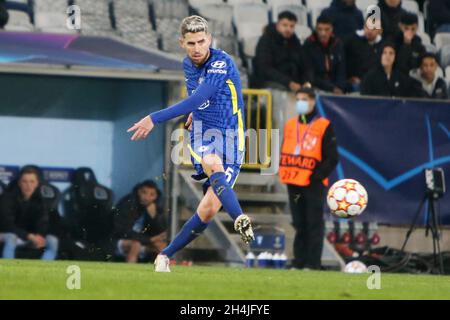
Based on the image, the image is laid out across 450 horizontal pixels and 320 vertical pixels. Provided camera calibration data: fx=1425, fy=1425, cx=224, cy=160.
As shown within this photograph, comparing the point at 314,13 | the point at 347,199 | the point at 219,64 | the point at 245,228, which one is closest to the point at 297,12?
the point at 314,13

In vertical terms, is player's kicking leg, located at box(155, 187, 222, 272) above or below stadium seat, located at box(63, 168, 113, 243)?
below

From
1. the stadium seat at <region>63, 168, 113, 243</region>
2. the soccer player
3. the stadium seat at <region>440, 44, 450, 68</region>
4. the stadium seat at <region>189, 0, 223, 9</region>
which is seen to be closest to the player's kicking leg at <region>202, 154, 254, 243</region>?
the soccer player

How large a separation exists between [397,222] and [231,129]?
718cm

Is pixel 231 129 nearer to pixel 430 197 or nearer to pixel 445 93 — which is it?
pixel 430 197

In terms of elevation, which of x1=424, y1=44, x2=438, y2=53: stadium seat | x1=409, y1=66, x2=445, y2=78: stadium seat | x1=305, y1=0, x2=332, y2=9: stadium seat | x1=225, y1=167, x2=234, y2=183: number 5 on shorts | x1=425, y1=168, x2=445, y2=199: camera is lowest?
x1=225, y1=167, x2=234, y2=183: number 5 on shorts

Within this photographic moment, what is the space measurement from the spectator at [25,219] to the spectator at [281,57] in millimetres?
3767

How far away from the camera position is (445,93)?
2062 cm

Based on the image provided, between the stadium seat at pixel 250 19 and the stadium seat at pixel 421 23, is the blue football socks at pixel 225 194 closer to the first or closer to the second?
the stadium seat at pixel 250 19

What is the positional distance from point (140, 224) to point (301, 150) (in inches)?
90.0

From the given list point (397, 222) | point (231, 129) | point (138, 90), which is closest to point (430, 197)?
point (397, 222)

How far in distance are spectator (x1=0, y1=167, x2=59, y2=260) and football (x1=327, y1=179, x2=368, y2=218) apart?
382cm

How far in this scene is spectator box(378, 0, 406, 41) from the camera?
21.6 meters

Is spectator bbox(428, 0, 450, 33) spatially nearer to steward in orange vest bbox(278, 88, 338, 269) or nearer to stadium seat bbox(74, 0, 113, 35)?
stadium seat bbox(74, 0, 113, 35)

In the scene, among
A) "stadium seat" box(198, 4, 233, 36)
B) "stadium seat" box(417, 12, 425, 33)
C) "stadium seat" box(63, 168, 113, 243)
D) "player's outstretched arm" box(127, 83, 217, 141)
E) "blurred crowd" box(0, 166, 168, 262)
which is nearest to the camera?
"player's outstretched arm" box(127, 83, 217, 141)
